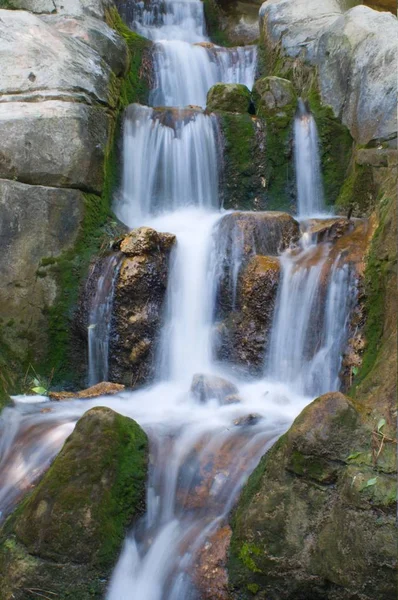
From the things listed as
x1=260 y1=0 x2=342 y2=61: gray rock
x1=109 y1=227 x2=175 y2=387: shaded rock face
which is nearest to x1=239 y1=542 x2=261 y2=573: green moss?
x1=109 y1=227 x2=175 y2=387: shaded rock face

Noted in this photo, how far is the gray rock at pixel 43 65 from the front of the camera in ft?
25.3

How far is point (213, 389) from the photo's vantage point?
5676mm

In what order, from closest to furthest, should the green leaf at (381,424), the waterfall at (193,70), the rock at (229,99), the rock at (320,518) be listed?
the rock at (320,518)
the green leaf at (381,424)
the rock at (229,99)
the waterfall at (193,70)

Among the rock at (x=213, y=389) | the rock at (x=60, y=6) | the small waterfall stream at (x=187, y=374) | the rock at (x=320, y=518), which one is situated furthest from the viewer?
the rock at (x=60, y=6)

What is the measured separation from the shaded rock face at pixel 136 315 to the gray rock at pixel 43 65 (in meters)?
2.48

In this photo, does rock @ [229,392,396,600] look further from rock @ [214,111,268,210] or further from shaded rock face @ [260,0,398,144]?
rock @ [214,111,268,210]

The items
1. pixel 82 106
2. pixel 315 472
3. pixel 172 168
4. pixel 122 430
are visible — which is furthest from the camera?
pixel 172 168

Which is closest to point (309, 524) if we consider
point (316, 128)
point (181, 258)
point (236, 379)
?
point (236, 379)

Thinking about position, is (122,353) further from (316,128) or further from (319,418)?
(316,128)

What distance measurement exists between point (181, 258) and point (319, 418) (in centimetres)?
376

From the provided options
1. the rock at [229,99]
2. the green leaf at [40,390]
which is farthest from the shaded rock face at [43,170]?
the rock at [229,99]

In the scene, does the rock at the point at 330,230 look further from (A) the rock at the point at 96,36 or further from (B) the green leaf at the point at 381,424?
(A) the rock at the point at 96,36

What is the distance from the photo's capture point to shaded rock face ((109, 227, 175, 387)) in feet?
21.8

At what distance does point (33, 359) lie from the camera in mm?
6828
